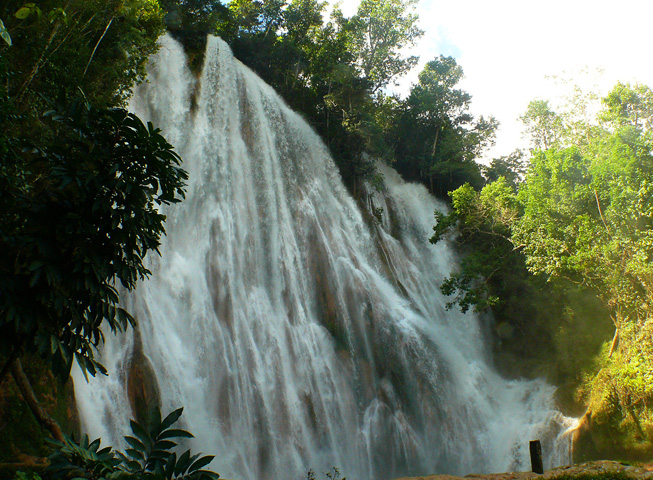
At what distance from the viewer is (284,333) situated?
13.5 metres

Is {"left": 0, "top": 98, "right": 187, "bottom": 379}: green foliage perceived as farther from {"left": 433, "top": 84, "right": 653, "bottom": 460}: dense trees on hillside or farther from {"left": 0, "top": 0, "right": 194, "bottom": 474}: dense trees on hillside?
{"left": 433, "top": 84, "right": 653, "bottom": 460}: dense trees on hillside

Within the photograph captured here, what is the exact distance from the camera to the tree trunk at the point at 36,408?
4633 millimetres

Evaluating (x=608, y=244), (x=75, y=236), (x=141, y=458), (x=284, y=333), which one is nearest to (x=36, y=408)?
(x=75, y=236)

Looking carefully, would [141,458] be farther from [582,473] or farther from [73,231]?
[582,473]

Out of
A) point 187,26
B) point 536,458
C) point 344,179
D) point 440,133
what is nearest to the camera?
point 536,458

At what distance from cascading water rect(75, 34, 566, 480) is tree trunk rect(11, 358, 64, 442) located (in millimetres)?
3979

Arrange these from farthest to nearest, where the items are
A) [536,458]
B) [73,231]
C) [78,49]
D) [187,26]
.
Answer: [187,26]
[78,49]
[536,458]
[73,231]

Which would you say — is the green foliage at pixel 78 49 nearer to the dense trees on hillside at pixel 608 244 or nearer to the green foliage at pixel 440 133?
the dense trees on hillside at pixel 608 244

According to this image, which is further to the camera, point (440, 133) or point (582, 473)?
point (440, 133)

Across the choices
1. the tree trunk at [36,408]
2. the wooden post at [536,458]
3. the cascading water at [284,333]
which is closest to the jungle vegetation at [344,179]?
the tree trunk at [36,408]

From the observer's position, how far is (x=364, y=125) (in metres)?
24.3

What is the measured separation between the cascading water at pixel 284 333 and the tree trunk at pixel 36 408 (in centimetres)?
398

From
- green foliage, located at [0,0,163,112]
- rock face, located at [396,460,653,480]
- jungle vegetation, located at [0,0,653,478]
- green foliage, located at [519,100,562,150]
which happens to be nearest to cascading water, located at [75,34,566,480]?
jungle vegetation, located at [0,0,653,478]

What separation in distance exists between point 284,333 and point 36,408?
9010 millimetres
